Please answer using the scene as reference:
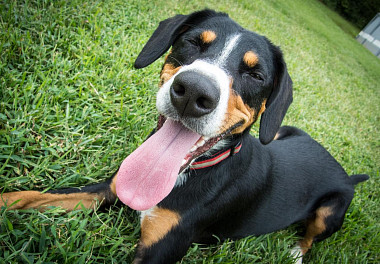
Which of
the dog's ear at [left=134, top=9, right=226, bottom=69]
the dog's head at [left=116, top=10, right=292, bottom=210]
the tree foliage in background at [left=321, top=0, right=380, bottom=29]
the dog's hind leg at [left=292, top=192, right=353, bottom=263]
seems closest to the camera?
the dog's head at [left=116, top=10, right=292, bottom=210]

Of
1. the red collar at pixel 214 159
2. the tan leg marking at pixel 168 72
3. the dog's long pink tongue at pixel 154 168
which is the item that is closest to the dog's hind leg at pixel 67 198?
the dog's long pink tongue at pixel 154 168

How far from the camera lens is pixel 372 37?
1252 inches

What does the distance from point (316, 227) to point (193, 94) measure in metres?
2.64

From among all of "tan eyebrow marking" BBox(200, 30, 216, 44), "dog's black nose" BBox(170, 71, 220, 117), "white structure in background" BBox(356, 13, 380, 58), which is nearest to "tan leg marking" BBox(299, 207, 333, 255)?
"dog's black nose" BBox(170, 71, 220, 117)

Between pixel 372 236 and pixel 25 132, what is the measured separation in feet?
15.1

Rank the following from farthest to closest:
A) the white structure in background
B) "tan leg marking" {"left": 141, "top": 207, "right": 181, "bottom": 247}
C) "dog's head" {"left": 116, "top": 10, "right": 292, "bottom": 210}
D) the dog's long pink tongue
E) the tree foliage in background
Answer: the tree foliage in background, the white structure in background, "tan leg marking" {"left": 141, "top": 207, "right": 181, "bottom": 247}, the dog's long pink tongue, "dog's head" {"left": 116, "top": 10, "right": 292, "bottom": 210}

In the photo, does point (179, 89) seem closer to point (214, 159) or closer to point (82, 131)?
point (214, 159)

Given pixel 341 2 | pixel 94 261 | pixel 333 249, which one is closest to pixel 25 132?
pixel 94 261

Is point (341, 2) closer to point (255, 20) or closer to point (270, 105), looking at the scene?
point (255, 20)

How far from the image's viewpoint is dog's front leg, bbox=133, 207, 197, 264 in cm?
207

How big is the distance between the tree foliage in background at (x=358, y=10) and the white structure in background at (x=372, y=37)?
4.88m

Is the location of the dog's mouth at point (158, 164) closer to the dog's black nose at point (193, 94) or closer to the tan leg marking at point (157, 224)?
the tan leg marking at point (157, 224)

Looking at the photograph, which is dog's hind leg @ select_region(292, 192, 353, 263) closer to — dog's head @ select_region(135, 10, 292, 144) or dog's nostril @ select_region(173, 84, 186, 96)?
dog's head @ select_region(135, 10, 292, 144)

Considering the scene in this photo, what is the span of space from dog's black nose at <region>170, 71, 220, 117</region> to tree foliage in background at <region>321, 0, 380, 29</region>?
43.8 metres
